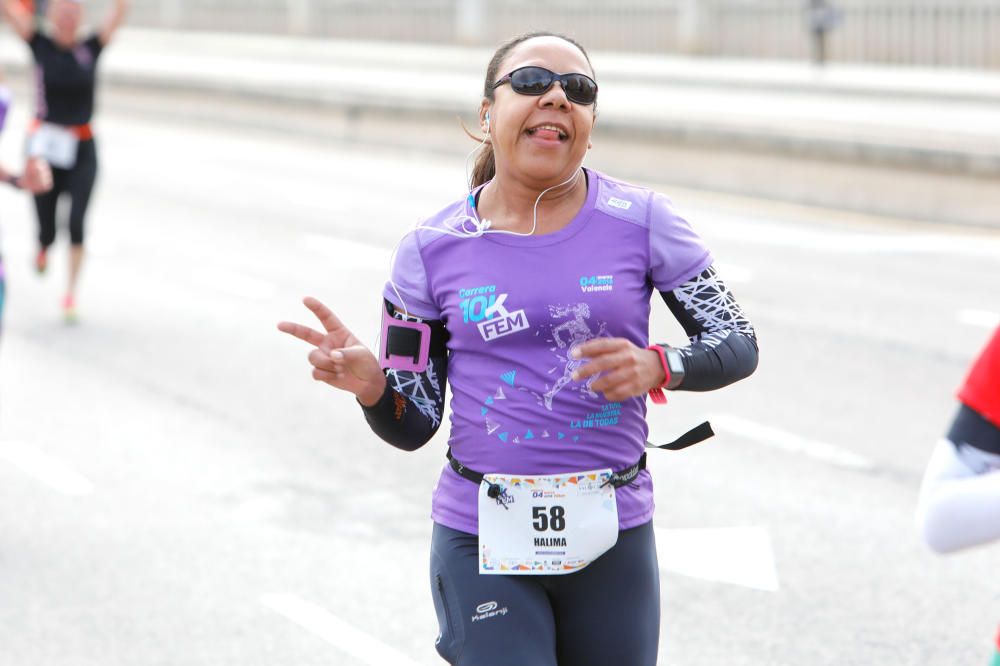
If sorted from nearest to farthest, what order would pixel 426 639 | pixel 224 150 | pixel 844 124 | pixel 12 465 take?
pixel 426 639
pixel 12 465
pixel 844 124
pixel 224 150

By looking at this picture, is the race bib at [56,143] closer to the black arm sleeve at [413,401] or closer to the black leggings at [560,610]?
the black arm sleeve at [413,401]

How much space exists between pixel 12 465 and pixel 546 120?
228 inches

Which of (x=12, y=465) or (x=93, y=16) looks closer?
(x=12, y=465)

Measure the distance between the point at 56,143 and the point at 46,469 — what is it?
4080 millimetres

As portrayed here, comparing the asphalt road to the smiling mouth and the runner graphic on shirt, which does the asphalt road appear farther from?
the smiling mouth

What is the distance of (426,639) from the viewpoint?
6371 mm

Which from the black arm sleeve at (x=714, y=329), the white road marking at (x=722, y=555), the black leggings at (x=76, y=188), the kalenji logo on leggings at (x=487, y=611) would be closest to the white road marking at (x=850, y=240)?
the black leggings at (x=76, y=188)

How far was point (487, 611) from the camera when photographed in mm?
3750

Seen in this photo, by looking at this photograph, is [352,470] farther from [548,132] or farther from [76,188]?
[548,132]

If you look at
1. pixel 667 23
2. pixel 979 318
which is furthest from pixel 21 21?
pixel 667 23

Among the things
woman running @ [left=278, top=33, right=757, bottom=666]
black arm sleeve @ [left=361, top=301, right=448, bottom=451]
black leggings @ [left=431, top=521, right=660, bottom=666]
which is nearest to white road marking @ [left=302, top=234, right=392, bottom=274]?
black arm sleeve @ [left=361, top=301, right=448, bottom=451]

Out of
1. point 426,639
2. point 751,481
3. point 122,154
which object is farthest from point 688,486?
point 122,154

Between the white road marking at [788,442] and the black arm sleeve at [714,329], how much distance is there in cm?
488

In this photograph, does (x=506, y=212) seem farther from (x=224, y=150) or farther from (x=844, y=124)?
(x=224, y=150)
